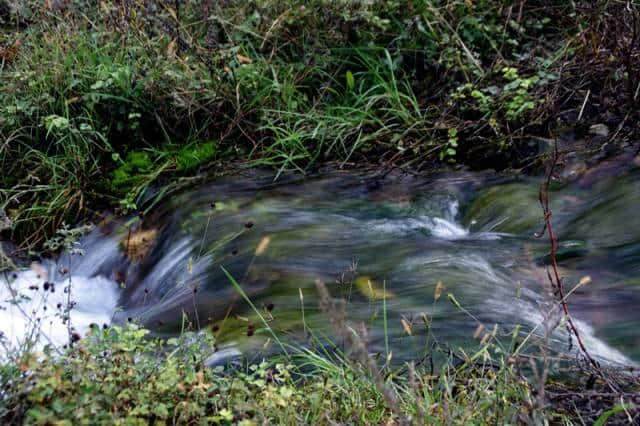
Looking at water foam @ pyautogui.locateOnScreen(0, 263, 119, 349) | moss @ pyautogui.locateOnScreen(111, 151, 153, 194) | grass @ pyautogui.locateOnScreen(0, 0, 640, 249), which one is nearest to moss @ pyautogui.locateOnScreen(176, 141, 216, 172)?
grass @ pyautogui.locateOnScreen(0, 0, 640, 249)

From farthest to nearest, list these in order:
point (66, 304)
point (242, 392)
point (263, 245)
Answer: point (66, 304) < point (263, 245) < point (242, 392)

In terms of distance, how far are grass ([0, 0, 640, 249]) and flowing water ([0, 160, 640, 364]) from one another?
33 cm

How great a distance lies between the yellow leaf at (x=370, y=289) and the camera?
311cm

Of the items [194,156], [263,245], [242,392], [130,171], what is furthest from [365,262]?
[130,171]

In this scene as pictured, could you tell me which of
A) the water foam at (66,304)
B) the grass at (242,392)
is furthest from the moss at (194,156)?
the grass at (242,392)

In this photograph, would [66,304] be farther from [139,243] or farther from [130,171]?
[130,171]

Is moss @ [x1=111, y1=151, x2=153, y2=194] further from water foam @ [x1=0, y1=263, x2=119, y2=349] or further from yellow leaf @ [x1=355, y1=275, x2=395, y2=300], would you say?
yellow leaf @ [x1=355, y1=275, x2=395, y2=300]

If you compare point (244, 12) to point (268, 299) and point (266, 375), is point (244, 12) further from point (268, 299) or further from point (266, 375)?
point (266, 375)

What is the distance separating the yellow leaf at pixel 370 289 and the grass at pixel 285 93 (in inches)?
68.4

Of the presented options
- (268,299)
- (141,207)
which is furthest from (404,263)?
(141,207)

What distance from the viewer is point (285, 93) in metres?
5.29

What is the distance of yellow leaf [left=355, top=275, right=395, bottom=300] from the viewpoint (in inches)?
123

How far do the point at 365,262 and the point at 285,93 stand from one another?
2.12 m

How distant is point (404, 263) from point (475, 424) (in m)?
1.52
